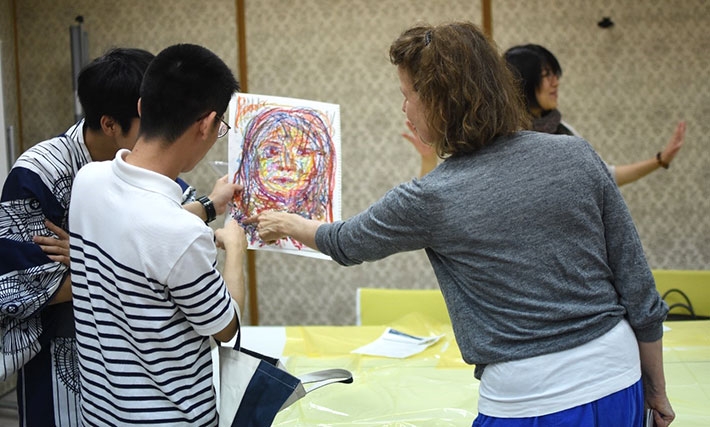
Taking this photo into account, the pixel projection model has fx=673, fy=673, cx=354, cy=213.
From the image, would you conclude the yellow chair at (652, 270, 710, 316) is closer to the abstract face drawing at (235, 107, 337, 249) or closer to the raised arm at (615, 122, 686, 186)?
the raised arm at (615, 122, 686, 186)

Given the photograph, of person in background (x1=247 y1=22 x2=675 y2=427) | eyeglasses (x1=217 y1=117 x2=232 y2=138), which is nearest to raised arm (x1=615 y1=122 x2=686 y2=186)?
person in background (x1=247 y1=22 x2=675 y2=427)

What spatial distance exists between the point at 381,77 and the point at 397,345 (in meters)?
2.08

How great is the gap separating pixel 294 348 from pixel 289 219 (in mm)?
1119

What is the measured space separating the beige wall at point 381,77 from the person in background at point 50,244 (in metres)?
2.67

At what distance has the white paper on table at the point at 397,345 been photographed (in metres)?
2.40

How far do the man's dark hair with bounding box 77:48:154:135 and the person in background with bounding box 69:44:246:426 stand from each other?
25 centimetres

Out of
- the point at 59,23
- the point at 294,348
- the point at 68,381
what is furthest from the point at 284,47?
the point at 68,381

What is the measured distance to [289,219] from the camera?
150 cm

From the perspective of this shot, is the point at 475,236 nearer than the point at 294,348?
Yes

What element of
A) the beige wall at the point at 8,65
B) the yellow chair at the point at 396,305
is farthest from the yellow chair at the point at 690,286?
the beige wall at the point at 8,65

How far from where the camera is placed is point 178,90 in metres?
1.17

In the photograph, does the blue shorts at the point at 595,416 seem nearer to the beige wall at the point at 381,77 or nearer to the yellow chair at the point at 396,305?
the yellow chair at the point at 396,305

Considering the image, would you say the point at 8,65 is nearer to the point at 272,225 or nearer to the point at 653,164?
the point at 272,225

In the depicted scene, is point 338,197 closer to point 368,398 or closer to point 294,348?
point 368,398
